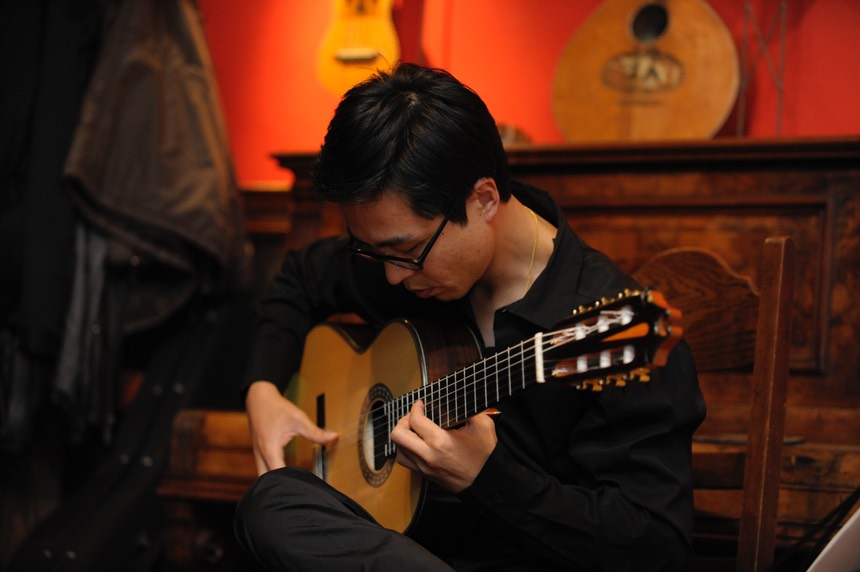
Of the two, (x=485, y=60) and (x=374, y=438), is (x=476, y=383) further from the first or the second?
(x=485, y=60)

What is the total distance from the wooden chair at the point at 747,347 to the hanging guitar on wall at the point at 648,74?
0.75 metres

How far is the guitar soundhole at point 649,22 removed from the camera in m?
2.58

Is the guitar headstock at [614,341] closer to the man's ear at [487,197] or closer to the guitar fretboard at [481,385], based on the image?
the guitar fretboard at [481,385]

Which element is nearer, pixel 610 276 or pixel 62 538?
pixel 610 276

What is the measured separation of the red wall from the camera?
8.65ft

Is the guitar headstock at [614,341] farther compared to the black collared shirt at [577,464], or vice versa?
the black collared shirt at [577,464]

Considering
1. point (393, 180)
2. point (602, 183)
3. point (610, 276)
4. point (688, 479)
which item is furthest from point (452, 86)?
point (602, 183)

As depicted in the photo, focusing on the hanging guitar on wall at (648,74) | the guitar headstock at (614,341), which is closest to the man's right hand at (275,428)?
the guitar headstock at (614,341)

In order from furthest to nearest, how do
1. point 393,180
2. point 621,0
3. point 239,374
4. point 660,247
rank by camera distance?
point 239,374, point 621,0, point 660,247, point 393,180

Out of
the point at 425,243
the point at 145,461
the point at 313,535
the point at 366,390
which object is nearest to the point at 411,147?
the point at 425,243

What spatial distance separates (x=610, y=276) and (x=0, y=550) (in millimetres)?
2316

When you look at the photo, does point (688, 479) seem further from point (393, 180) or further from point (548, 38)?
point (548, 38)

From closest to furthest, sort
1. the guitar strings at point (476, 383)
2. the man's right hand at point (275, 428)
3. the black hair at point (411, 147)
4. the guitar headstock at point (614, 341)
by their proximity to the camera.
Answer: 1. the guitar headstock at point (614, 341)
2. the guitar strings at point (476, 383)
3. the black hair at point (411, 147)
4. the man's right hand at point (275, 428)

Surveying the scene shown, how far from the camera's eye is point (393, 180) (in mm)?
1490
